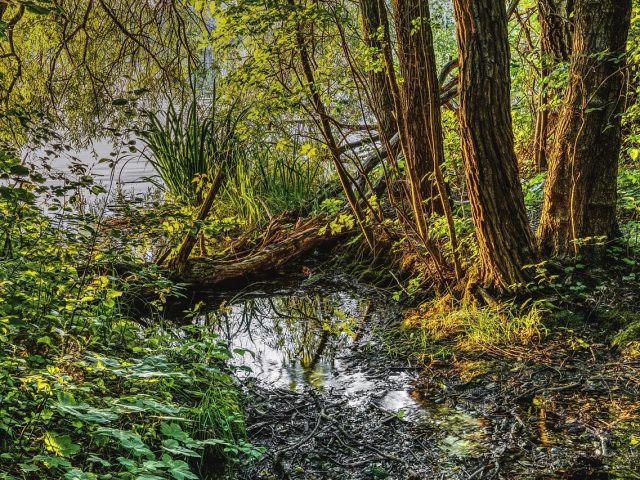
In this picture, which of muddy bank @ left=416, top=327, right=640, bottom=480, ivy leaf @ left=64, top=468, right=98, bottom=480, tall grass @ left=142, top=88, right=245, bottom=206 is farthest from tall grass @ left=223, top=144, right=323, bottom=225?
ivy leaf @ left=64, top=468, right=98, bottom=480

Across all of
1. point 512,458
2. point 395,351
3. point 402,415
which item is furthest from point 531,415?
point 395,351

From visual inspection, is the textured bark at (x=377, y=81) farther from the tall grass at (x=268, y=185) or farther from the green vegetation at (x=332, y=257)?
the tall grass at (x=268, y=185)

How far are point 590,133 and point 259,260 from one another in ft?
9.15

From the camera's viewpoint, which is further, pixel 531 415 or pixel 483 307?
pixel 483 307

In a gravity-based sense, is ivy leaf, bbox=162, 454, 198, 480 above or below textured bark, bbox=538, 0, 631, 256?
below

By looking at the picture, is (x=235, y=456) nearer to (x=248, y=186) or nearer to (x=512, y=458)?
(x=512, y=458)

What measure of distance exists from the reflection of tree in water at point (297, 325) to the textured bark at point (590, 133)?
1533 mm

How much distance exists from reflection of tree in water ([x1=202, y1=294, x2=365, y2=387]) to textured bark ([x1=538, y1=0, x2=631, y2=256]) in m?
1.53

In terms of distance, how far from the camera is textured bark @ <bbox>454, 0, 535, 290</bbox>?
10.3 ft

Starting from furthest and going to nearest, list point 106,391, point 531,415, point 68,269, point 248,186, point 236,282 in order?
point 248,186
point 236,282
point 68,269
point 531,415
point 106,391

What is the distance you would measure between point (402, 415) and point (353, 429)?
0.78 ft

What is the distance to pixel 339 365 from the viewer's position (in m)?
3.21

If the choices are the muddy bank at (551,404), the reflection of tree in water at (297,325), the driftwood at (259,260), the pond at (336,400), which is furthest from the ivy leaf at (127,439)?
the driftwood at (259,260)

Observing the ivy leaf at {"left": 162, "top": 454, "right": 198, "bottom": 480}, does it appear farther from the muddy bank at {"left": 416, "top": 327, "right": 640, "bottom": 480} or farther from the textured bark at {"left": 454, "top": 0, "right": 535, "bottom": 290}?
the textured bark at {"left": 454, "top": 0, "right": 535, "bottom": 290}
